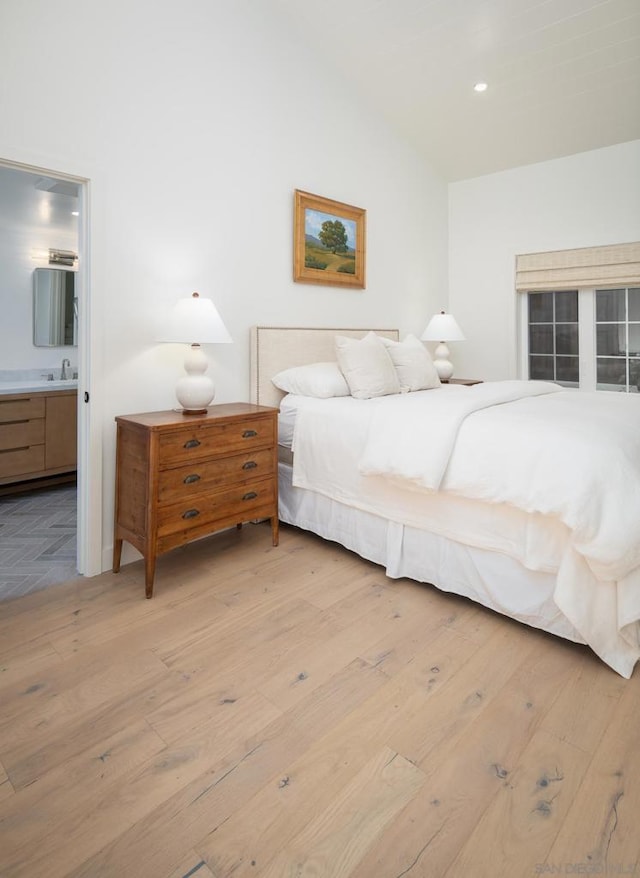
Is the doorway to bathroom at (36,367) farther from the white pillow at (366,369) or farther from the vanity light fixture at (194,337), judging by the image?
the white pillow at (366,369)

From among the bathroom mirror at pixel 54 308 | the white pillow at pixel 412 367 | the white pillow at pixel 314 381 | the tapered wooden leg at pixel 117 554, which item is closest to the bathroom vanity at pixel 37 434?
the bathroom mirror at pixel 54 308

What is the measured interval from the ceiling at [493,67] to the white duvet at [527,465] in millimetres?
2178

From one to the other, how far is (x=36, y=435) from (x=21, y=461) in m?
0.22

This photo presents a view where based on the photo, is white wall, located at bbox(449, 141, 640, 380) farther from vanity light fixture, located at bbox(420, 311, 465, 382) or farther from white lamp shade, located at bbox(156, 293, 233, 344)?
white lamp shade, located at bbox(156, 293, 233, 344)

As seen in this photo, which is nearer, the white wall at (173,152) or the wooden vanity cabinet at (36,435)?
the white wall at (173,152)

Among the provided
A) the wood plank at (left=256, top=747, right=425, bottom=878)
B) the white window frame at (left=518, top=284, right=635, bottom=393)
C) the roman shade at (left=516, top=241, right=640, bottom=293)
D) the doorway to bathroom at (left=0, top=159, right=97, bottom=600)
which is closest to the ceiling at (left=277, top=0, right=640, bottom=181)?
the roman shade at (left=516, top=241, right=640, bottom=293)

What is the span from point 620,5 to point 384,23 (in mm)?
1327

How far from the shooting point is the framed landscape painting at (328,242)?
3520 mm

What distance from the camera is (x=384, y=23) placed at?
3.20 meters

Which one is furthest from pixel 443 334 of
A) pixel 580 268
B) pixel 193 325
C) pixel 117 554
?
pixel 117 554

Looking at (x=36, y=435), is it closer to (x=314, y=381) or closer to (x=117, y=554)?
(x=117, y=554)

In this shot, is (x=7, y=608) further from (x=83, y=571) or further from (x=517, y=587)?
(x=517, y=587)

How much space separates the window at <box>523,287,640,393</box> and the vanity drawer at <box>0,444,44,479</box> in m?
4.28

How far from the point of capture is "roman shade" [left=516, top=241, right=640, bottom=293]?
4.04m
